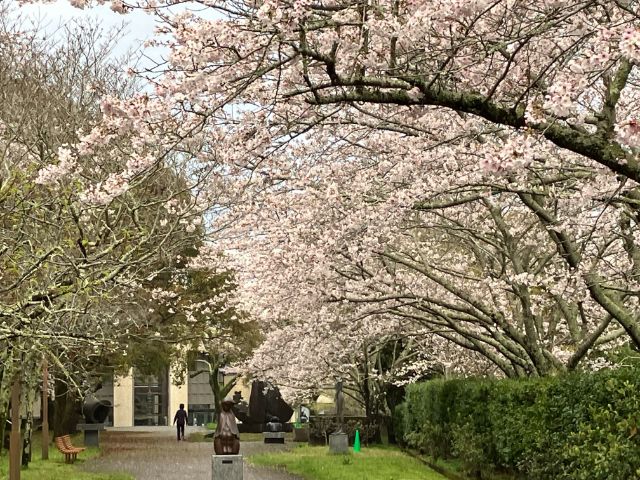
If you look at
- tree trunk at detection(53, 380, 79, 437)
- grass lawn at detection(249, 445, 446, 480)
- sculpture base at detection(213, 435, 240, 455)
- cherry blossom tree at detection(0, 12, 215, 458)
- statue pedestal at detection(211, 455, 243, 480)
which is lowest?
grass lawn at detection(249, 445, 446, 480)

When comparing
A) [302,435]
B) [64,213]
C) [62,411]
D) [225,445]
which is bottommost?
[302,435]

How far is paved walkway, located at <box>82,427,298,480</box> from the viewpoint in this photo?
20.0 metres

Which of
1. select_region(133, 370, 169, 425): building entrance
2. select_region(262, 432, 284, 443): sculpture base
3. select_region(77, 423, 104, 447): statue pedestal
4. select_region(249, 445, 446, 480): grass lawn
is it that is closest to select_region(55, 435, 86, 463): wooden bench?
select_region(249, 445, 446, 480): grass lawn

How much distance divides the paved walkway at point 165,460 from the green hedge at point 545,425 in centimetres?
395

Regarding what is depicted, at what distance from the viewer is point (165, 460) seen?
2541cm

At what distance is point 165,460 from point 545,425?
48.0ft

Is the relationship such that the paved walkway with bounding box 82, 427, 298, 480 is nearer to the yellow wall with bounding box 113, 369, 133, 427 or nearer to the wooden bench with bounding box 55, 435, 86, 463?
the wooden bench with bounding box 55, 435, 86, 463

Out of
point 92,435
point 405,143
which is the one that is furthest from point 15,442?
point 92,435

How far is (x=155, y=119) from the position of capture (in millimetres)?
7512

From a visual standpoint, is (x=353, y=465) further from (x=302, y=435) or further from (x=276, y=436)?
(x=302, y=435)

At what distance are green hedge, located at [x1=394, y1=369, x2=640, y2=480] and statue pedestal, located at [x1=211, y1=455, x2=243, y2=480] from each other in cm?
441

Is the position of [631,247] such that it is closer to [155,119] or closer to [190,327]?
[155,119]

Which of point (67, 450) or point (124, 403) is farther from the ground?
point (124, 403)

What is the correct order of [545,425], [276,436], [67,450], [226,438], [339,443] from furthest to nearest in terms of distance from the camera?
[276,436] < [339,443] < [67,450] < [226,438] < [545,425]
